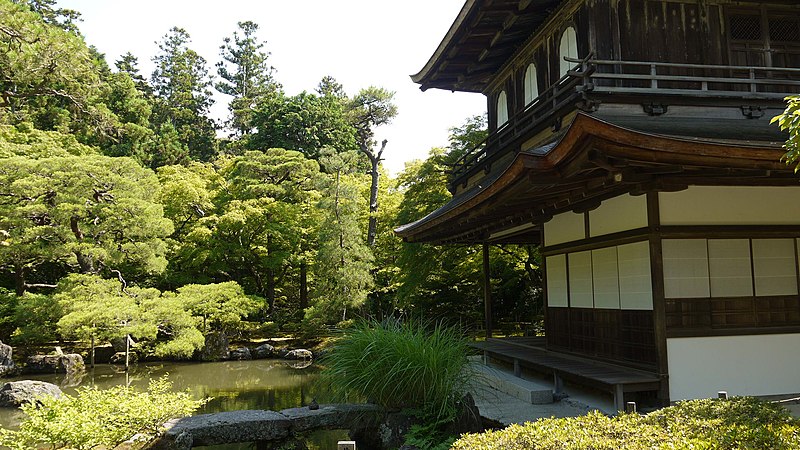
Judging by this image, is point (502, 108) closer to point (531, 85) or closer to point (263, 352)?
point (531, 85)

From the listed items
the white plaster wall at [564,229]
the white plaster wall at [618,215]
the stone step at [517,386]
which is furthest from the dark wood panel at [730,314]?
the white plaster wall at [564,229]

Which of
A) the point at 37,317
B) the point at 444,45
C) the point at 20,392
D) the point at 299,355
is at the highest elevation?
the point at 444,45

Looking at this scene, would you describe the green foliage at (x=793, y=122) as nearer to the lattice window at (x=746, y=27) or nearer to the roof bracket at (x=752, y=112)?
the roof bracket at (x=752, y=112)

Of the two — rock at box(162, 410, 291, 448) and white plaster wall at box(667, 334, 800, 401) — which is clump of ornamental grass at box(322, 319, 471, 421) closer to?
rock at box(162, 410, 291, 448)

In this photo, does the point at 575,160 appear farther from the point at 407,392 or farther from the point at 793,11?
the point at 793,11

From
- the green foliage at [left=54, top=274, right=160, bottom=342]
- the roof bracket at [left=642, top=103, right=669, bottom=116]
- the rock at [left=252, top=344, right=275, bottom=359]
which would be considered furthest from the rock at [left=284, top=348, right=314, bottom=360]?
the roof bracket at [left=642, top=103, right=669, bottom=116]

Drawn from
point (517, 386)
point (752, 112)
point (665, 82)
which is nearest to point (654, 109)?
point (665, 82)

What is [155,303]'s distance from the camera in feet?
50.8

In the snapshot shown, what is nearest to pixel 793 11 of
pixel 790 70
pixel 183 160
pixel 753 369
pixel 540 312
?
pixel 790 70

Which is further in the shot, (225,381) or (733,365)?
(225,381)

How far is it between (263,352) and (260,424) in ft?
45.4

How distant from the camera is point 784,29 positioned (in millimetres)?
8281

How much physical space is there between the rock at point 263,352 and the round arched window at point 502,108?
12022 millimetres

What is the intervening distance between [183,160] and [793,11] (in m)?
30.8
